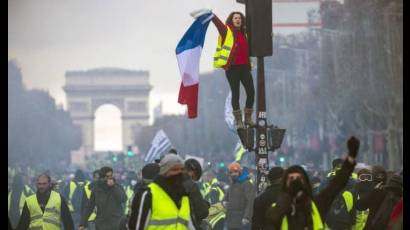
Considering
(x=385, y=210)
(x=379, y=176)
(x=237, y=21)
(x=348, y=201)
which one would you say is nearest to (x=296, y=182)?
(x=385, y=210)

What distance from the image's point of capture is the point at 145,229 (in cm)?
1272

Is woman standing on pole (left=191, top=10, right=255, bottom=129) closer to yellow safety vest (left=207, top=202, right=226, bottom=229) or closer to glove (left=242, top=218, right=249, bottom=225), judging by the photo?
glove (left=242, top=218, right=249, bottom=225)

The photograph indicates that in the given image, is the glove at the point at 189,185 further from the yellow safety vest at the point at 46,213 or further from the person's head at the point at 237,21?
the yellow safety vest at the point at 46,213

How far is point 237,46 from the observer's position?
56.5ft

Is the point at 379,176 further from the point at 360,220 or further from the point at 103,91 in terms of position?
the point at 103,91

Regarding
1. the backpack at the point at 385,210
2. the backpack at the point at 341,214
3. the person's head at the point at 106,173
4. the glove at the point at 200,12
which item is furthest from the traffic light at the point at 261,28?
the person's head at the point at 106,173

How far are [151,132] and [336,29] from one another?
4258 inches

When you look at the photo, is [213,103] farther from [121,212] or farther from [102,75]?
[121,212]

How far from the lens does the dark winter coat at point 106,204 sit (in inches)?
844

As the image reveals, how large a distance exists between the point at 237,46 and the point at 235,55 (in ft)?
0.46

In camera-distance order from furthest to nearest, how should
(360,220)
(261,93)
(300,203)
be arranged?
(360,220)
(261,93)
(300,203)

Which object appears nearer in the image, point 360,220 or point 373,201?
point 373,201

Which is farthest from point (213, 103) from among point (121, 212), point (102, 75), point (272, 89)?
point (121, 212)

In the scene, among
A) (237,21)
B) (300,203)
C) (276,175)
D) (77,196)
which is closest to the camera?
(300,203)
